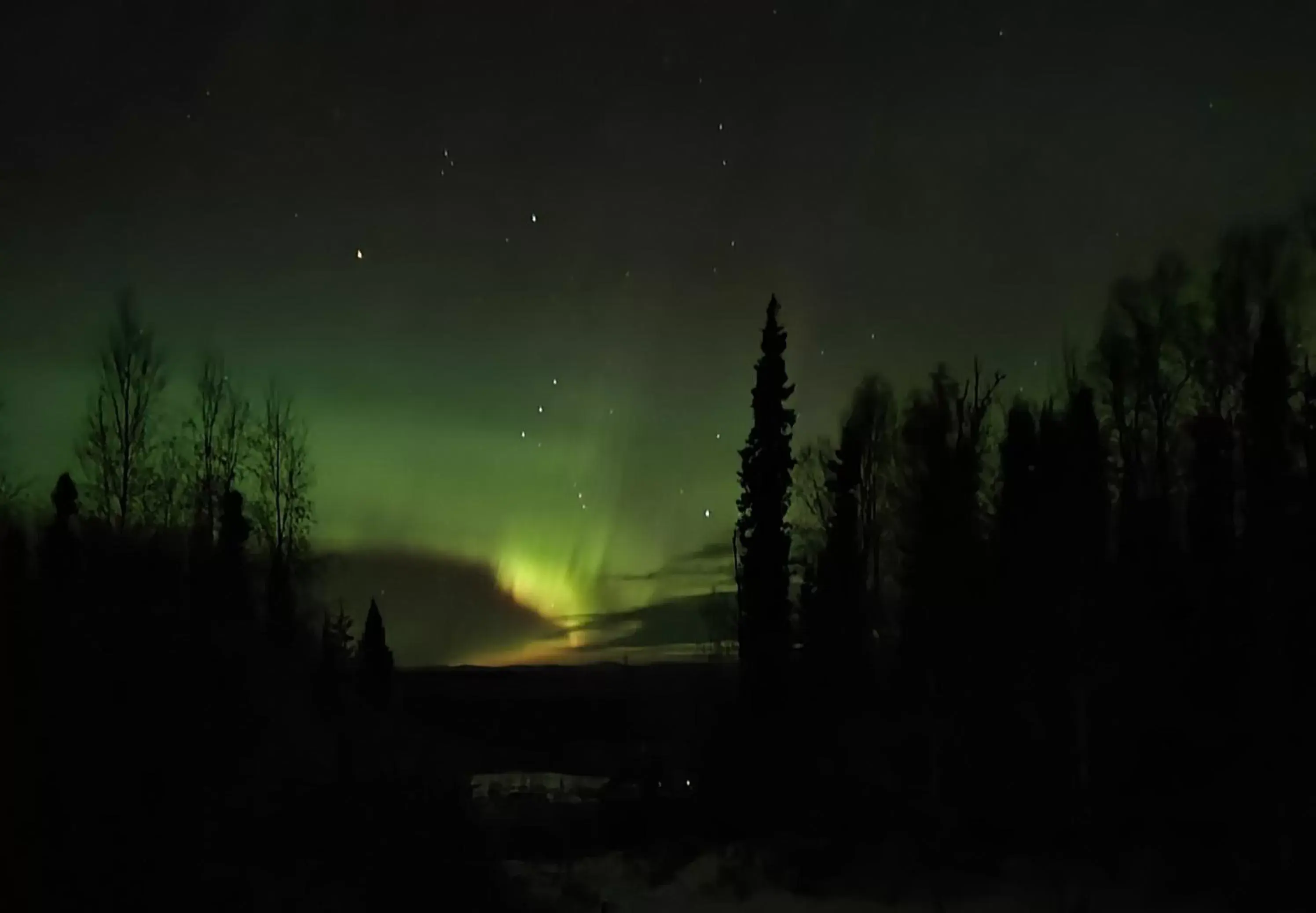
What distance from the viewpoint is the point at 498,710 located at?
3506cm

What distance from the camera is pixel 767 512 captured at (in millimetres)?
35781

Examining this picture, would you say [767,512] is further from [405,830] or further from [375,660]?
[405,830]

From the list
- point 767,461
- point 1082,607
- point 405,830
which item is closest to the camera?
point 405,830

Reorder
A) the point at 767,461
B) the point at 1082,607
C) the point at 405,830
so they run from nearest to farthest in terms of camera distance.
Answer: the point at 405,830
the point at 1082,607
the point at 767,461

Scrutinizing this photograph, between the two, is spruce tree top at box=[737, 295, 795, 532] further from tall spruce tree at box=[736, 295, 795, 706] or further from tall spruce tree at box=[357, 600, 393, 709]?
tall spruce tree at box=[357, 600, 393, 709]

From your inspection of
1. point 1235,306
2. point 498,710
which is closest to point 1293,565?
point 1235,306

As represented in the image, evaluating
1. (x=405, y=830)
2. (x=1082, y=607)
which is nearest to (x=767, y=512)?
(x=1082, y=607)

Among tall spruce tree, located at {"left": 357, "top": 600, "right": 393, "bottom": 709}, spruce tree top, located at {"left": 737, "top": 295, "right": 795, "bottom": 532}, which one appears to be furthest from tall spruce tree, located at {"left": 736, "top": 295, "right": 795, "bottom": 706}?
tall spruce tree, located at {"left": 357, "top": 600, "right": 393, "bottom": 709}

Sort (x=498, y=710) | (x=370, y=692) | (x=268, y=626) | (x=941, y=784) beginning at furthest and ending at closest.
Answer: (x=498, y=710)
(x=370, y=692)
(x=941, y=784)
(x=268, y=626)

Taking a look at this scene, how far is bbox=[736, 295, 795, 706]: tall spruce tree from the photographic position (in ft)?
113

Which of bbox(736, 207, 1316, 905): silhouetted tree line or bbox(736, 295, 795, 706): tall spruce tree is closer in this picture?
bbox(736, 207, 1316, 905): silhouetted tree line

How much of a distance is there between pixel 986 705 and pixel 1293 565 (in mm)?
6836

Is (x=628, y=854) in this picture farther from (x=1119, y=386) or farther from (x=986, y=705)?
(x=1119, y=386)

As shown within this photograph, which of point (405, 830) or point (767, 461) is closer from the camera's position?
point (405, 830)
